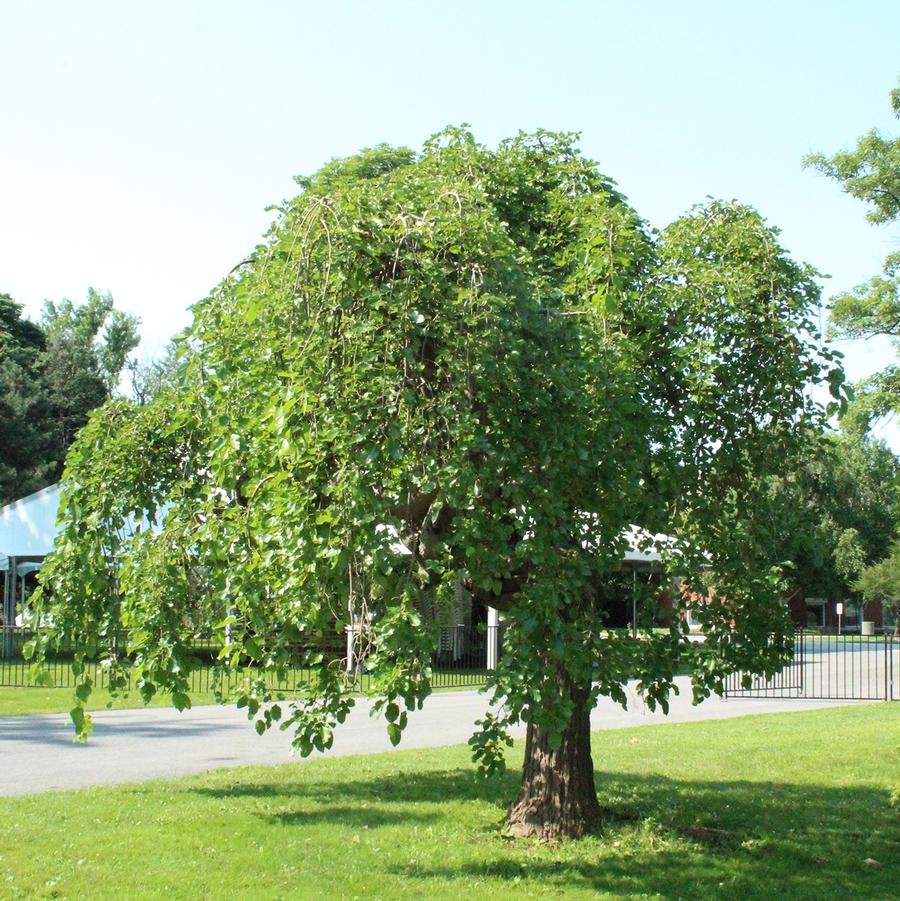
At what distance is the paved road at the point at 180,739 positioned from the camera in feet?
39.1

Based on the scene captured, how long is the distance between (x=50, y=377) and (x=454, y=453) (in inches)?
1718

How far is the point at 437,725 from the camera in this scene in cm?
1698

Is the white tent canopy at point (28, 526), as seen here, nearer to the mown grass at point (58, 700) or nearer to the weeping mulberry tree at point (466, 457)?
the mown grass at point (58, 700)

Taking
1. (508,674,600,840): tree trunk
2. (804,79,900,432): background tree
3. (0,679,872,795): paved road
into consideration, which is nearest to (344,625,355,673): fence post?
(508,674,600,840): tree trunk

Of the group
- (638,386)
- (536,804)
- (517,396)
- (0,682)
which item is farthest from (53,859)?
(0,682)

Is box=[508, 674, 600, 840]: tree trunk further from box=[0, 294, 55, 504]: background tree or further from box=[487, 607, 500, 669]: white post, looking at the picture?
box=[0, 294, 55, 504]: background tree

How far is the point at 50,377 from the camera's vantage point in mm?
46156

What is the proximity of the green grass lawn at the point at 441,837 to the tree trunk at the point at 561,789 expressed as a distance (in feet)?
0.63

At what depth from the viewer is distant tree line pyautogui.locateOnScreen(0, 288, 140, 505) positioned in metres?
39.2

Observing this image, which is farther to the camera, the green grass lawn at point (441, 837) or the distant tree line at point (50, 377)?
the distant tree line at point (50, 377)

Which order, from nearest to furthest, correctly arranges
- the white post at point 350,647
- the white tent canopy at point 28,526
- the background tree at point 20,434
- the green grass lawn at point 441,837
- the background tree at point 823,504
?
the white post at point 350,647 → the green grass lawn at point 441,837 → the background tree at point 823,504 → the white tent canopy at point 28,526 → the background tree at point 20,434

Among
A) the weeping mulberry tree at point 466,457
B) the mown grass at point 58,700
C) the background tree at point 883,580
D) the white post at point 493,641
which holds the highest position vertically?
the weeping mulberry tree at point 466,457

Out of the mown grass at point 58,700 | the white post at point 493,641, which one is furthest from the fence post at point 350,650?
the white post at point 493,641

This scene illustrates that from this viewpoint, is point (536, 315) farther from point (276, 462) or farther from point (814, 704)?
point (814, 704)
